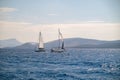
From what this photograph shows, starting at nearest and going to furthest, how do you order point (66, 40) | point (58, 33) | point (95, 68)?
point (58, 33), point (66, 40), point (95, 68)

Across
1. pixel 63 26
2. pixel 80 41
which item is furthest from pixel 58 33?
pixel 80 41

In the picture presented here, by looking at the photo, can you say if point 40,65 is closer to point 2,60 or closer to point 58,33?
point 2,60

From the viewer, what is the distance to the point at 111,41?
8359mm

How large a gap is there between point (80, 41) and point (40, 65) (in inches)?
64.9

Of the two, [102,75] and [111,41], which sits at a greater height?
[111,41]

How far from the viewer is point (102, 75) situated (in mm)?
8133

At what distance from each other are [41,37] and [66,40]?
83 centimetres

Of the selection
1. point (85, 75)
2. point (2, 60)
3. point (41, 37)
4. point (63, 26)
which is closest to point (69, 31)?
point (63, 26)

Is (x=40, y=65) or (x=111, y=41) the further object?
(x=40, y=65)

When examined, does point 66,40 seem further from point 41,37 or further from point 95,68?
point 95,68

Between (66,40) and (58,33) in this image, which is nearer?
(58,33)

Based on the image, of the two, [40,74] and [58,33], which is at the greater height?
[58,33]

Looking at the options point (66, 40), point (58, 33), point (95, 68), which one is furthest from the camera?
point (95, 68)

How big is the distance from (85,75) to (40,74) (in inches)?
47.5
